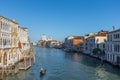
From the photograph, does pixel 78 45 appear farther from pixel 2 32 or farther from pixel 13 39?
pixel 2 32

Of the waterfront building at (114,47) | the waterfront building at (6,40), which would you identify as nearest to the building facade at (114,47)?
the waterfront building at (114,47)

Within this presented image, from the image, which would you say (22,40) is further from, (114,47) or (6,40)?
(114,47)

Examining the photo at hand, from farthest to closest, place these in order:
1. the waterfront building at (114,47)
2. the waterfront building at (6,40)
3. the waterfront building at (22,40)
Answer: the waterfront building at (22,40) → the waterfront building at (114,47) → the waterfront building at (6,40)

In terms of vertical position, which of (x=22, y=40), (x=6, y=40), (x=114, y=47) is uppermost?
(x=22, y=40)

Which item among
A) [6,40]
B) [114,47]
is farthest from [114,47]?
[6,40]

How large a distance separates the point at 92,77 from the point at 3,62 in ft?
40.6

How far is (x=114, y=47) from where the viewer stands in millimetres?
35844

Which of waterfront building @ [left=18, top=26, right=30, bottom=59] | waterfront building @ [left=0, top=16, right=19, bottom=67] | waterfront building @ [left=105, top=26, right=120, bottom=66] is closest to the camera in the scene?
waterfront building @ [left=0, top=16, right=19, bottom=67]

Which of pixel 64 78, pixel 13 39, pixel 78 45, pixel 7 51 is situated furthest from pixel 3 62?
pixel 78 45

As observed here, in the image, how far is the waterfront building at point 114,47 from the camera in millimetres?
33875

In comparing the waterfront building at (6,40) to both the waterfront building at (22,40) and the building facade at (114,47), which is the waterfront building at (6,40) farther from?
the building facade at (114,47)

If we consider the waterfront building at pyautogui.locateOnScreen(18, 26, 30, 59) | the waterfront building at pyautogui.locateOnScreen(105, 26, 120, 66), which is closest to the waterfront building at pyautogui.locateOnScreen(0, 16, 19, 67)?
the waterfront building at pyautogui.locateOnScreen(18, 26, 30, 59)

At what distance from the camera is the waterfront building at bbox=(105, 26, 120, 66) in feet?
111

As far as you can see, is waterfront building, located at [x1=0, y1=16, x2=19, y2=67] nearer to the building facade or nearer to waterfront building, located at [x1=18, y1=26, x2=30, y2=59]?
waterfront building, located at [x1=18, y1=26, x2=30, y2=59]
